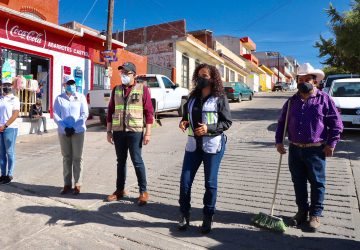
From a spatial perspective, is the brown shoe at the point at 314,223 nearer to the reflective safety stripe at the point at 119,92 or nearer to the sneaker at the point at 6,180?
the reflective safety stripe at the point at 119,92

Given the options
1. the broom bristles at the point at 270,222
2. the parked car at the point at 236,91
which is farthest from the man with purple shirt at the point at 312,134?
the parked car at the point at 236,91

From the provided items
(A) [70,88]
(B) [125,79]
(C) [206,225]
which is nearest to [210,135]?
(C) [206,225]

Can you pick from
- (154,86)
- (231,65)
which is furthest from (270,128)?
(231,65)

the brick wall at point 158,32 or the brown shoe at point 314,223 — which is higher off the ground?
the brick wall at point 158,32

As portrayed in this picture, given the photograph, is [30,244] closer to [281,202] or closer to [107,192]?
[107,192]

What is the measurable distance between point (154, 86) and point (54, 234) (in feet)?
33.7

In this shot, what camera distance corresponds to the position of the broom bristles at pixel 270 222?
3883 mm

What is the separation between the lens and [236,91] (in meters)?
24.1

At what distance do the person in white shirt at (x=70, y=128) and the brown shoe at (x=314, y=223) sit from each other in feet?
10.5

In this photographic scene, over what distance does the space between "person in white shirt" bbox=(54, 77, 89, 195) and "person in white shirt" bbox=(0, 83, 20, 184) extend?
1.17 metres

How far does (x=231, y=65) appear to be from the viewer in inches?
1505

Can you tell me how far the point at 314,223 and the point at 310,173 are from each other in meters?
0.55

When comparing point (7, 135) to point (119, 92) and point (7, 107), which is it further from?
point (119, 92)

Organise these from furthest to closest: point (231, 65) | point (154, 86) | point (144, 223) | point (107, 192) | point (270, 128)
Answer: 1. point (231, 65)
2. point (154, 86)
3. point (270, 128)
4. point (107, 192)
5. point (144, 223)
